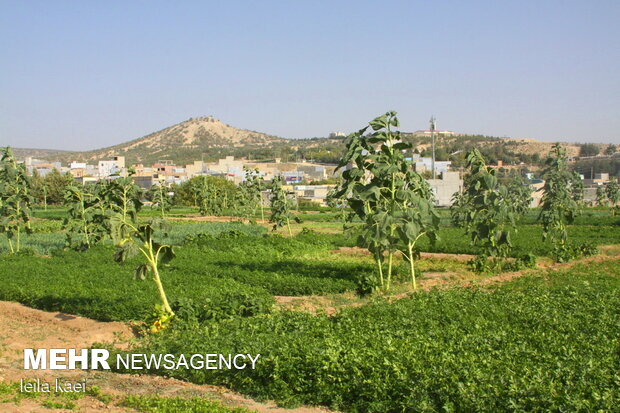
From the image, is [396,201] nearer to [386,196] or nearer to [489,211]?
[386,196]

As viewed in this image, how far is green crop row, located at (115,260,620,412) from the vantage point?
7.58 metres

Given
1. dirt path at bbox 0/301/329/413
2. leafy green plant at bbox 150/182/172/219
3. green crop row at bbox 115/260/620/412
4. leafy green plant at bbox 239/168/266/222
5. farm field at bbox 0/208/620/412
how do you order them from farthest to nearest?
leafy green plant at bbox 239/168/266/222 < leafy green plant at bbox 150/182/172/219 < dirt path at bbox 0/301/329/413 < farm field at bbox 0/208/620/412 < green crop row at bbox 115/260/620/412

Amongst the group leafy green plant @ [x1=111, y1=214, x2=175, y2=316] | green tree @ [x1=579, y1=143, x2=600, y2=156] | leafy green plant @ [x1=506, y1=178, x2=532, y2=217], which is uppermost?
green tree @ [x1=579, y1=143, x2=600, y2=156]

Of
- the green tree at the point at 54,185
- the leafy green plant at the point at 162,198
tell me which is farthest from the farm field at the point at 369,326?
the green tree at the point at 54,185

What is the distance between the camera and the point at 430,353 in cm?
898

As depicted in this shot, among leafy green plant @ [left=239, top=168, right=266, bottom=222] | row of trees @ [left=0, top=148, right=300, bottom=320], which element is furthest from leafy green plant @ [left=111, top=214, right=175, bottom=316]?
leafy green plant @ [left=239, top=168, right=266, bottom=222]

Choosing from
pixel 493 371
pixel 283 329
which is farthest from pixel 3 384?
pixel 493 371

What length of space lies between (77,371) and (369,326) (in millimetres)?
4782

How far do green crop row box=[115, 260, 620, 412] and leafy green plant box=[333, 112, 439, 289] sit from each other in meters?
3.24

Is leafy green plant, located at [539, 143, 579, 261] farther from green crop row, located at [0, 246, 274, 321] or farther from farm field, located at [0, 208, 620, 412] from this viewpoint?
green crop row, located at [0, 246, 274, 321]

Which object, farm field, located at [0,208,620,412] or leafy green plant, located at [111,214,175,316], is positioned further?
leafy green plant, located at [111,214,175,316]

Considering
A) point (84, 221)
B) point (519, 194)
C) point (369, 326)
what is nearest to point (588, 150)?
point (519, 194)

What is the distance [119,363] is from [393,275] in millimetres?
9791

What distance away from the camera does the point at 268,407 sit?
8.41 meters
